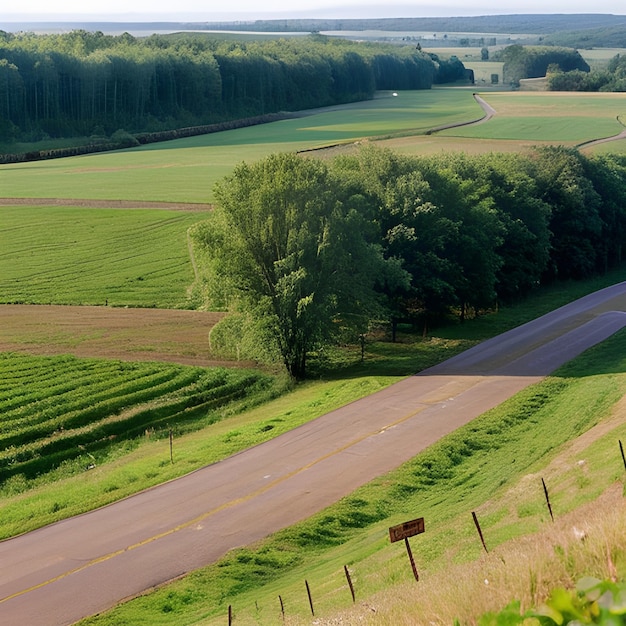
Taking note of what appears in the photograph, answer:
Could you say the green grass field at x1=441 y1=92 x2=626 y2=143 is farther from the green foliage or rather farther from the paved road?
the green foliage

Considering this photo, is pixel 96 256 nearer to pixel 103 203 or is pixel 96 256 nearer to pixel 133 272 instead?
pixel 133 272

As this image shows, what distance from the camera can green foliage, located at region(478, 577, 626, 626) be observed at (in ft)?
14.2

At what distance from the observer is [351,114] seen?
159750 mm

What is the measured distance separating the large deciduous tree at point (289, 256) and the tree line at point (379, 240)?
0.06 metres

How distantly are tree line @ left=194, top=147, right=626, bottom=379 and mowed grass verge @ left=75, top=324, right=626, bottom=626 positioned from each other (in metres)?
12.7

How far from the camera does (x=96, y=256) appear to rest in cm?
6856

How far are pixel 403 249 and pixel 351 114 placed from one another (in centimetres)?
11364

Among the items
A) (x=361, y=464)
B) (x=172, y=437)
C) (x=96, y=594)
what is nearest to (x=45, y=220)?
(x=172, y=437)

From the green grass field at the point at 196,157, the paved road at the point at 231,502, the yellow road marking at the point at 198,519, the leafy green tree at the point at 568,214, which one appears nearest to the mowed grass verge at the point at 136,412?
the paved road at the point at 231,502

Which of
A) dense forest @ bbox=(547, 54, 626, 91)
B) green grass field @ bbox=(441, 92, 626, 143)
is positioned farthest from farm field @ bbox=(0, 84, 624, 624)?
dense forest @ bbox=(547, 54, 626, 91)

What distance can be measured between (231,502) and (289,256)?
17.4 m

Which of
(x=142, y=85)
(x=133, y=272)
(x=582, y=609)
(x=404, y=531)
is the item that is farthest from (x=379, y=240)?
(x=142, y=85)

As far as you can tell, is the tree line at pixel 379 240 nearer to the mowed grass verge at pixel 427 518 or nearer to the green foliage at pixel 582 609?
the mowed grass verge at pixel 427 518

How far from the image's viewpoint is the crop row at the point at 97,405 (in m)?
34.3
